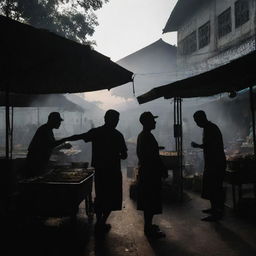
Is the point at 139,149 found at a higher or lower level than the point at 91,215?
higher

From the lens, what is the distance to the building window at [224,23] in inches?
689

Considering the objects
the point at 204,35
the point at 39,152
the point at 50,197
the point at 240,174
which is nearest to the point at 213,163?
the point at 240,174

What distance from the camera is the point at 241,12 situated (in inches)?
633

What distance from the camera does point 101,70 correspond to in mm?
5316

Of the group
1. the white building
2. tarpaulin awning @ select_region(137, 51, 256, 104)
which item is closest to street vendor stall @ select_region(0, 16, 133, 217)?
tarpaulin awning @ select_region(137, 51, 256, 104)

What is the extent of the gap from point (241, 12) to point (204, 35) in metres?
4.81

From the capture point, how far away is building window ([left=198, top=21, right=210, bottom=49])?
20.2 meters

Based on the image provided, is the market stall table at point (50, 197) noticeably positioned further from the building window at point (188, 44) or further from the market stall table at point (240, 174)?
the building window at point (188, 44)

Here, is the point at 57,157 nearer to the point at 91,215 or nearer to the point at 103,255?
the point at 91,215

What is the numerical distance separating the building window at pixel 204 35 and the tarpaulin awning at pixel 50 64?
643 inches

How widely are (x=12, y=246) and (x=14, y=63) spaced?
2886 millimetres

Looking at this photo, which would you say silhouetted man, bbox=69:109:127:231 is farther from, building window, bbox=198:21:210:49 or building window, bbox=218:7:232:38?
building window, bbox=198:21:210:49

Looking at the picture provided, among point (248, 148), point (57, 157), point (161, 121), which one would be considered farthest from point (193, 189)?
point (161, 121)

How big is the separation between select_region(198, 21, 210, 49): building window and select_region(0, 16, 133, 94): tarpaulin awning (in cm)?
1632
